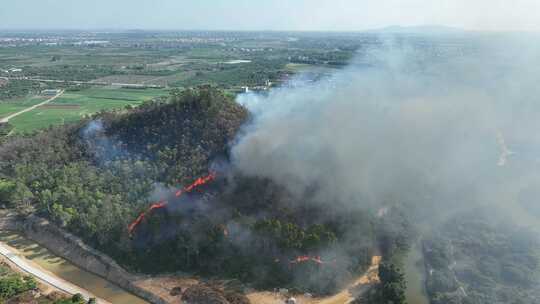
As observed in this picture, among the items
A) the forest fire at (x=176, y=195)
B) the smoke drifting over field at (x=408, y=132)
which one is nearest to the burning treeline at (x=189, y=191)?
the forest fire at (x=176, y=195)

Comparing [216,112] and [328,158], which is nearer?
[328,158]

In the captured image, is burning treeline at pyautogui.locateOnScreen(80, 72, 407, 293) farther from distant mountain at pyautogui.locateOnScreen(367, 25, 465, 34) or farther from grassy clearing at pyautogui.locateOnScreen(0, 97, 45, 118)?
grassy clearing at pyautogui.locateOnScreen(0, 97, 45, 118)

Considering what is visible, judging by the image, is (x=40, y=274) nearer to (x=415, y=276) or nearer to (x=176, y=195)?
(x=176, y=195)

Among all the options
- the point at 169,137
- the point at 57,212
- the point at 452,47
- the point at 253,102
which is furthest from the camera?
the point at 452,47

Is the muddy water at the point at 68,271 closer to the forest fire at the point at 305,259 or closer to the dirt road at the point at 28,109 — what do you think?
the forest fire at the point at 305,259

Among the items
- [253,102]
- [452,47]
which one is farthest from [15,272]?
[452,47]

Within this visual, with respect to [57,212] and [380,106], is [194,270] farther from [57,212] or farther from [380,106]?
[380,106]
